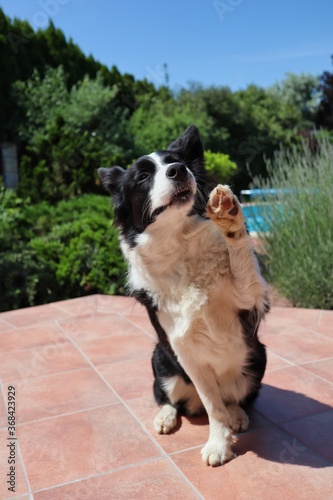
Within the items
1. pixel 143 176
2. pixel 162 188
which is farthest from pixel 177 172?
pixel 143 176

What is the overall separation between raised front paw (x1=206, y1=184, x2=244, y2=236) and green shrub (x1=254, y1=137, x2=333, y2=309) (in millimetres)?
2959

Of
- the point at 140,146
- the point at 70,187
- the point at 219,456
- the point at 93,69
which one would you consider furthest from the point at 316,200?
the point at 93,69

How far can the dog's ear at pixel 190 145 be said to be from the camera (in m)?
2.12

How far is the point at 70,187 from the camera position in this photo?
826cm

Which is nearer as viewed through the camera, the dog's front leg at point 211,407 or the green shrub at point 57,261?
the dog's front leg at point 211,407

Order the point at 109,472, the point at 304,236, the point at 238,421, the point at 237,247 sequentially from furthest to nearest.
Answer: the point at 304,236 → the point at 238,421 → the point at 109,472 → the point at 237,247

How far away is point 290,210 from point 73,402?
3.33 metres

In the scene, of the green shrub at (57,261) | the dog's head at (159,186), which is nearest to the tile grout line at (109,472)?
the dog's head at (159,186)

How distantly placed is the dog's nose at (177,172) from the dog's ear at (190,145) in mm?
237

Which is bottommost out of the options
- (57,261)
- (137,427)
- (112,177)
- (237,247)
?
(137,427)

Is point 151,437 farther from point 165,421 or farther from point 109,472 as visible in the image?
point 109,472

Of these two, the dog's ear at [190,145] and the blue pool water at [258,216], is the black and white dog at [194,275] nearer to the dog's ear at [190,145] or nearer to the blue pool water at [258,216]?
the dog's ear at [190,145]

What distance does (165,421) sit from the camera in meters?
2.34

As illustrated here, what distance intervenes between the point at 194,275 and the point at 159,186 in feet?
1.31
